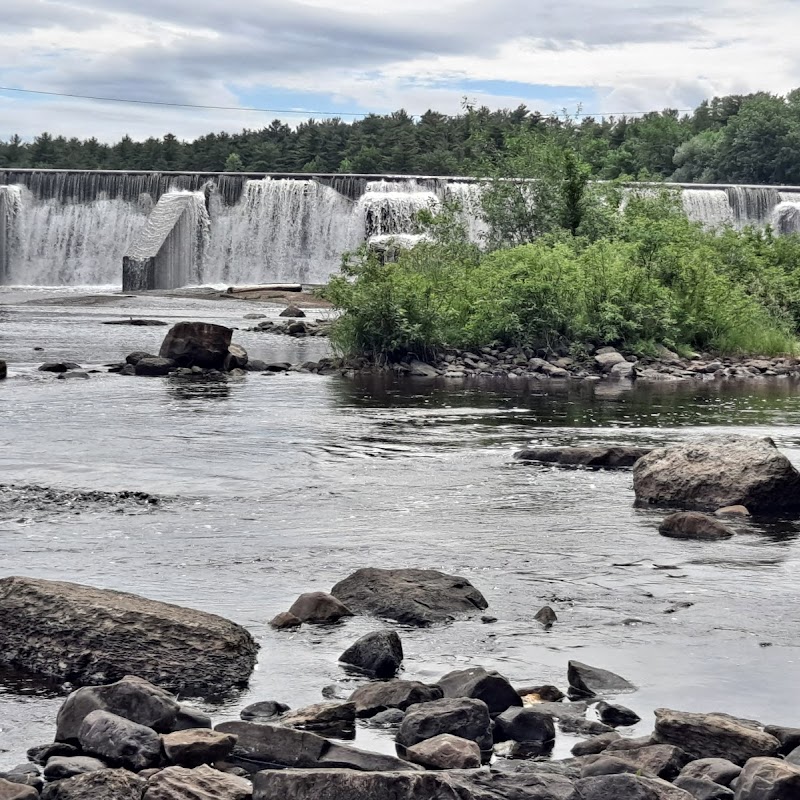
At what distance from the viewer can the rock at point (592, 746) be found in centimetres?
675

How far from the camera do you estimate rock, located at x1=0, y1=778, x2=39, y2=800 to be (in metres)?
5.80

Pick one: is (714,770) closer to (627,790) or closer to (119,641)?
(627,790)

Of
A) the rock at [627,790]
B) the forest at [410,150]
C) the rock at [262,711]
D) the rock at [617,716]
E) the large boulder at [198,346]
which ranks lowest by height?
the large boulder at [198,346]

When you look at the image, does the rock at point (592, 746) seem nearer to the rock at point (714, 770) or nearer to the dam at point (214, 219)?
the rock at point (714, 770)

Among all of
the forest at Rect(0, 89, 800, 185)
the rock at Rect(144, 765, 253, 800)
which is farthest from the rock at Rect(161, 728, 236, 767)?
the forest at Rect(0, 89, 800, 185)

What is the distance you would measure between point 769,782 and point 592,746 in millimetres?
1038

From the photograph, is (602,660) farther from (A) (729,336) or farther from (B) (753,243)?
(B) (753,243)

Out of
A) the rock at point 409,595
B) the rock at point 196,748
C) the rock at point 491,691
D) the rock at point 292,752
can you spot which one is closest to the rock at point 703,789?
the rock at point 292,752

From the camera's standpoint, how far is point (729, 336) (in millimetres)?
32969

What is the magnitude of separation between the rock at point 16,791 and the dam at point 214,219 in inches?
2053

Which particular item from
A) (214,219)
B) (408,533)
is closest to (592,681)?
(408,533)

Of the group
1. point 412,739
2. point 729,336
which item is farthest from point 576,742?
point 729,336

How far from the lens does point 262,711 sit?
7383 mm

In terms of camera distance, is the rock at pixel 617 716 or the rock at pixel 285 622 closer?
the rock at pixel 617 716
